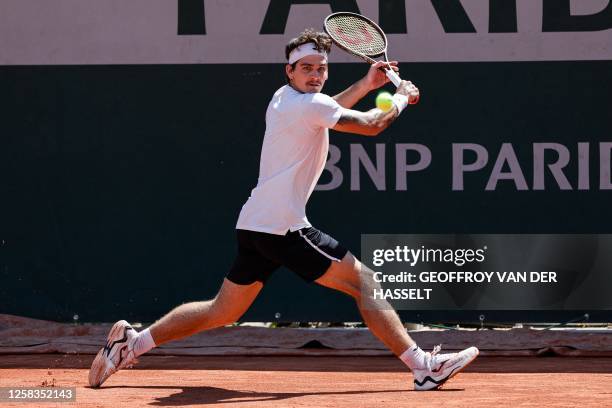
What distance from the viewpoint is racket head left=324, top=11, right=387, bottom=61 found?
608 cm

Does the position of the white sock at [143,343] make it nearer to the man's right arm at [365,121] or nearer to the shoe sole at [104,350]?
the shoe sole at [104,350]

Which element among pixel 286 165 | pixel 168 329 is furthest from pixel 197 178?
pixel 286 165

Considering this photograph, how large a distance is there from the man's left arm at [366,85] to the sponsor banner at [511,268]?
191 centimetres

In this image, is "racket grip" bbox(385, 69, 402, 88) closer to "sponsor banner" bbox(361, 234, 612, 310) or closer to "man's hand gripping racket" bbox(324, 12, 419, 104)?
"man's hand gripping racket" bbox(324, 12, 419, 104)

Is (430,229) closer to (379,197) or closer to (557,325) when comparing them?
(379,197)

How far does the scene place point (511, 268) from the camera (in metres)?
7.68

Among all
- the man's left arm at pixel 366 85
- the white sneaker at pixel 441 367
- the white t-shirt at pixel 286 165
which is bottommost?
the white sneaker at pixel 441 367

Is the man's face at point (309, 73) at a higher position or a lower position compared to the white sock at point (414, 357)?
higher

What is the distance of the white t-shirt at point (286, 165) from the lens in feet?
18.3

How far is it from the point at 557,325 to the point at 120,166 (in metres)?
2.79

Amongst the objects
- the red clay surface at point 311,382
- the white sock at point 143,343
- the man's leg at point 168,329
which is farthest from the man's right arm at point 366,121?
the white sock at point 143,343

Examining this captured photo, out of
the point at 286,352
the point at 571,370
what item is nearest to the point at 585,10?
the point at 571,370

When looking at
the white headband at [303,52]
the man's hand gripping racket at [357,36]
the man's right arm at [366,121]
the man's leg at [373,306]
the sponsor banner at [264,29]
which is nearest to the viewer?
the man's right arm at [366,121]

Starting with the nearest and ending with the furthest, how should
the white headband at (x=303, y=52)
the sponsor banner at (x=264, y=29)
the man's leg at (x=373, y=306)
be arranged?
the man's leg at (x=373, y=306) → the white headband at (x=303, y=52) → the sponsor banner at (x=264, y=29)
